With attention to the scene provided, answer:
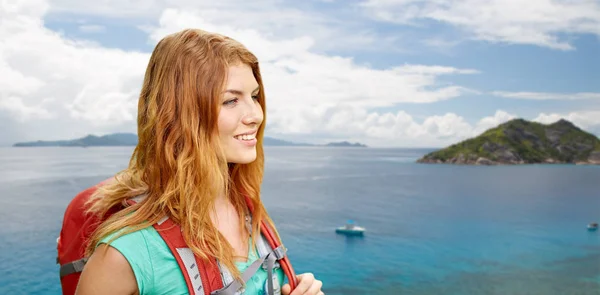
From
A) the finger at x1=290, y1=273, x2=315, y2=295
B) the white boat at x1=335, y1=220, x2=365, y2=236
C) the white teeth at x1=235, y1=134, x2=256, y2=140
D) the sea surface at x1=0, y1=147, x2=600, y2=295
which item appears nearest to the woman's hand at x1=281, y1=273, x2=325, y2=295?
the finger at x1=290, y1=273, x2=315, y2=295

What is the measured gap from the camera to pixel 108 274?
4.88 ft

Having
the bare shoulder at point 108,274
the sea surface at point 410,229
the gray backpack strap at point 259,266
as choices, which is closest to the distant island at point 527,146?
the sea surface at point 410,229

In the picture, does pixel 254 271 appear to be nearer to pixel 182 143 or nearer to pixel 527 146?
pixel 182 143

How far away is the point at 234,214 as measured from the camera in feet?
6.67

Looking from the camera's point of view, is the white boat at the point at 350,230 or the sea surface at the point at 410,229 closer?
the sea surface at the point at 410,229

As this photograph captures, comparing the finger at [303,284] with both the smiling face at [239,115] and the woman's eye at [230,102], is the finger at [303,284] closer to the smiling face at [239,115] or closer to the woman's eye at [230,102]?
the smiling face at [239,115]

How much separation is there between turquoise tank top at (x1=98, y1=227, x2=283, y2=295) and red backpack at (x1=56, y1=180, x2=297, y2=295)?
32mm

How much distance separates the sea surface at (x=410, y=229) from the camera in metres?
47.0

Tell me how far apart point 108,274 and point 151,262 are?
0.13 metres

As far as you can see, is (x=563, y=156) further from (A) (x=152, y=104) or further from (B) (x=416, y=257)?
(A) (x=152, y=104)

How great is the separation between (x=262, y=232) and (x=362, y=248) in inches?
2372

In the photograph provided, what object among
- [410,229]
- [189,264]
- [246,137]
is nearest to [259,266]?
[189,264]

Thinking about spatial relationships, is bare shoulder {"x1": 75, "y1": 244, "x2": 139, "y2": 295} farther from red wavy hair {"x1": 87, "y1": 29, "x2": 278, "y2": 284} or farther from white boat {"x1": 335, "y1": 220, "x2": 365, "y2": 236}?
white boat {"x1": 335, "y1": 220, "x2": 365, "y2": 236}

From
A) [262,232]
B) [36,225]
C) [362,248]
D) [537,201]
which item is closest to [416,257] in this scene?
[362,248]
